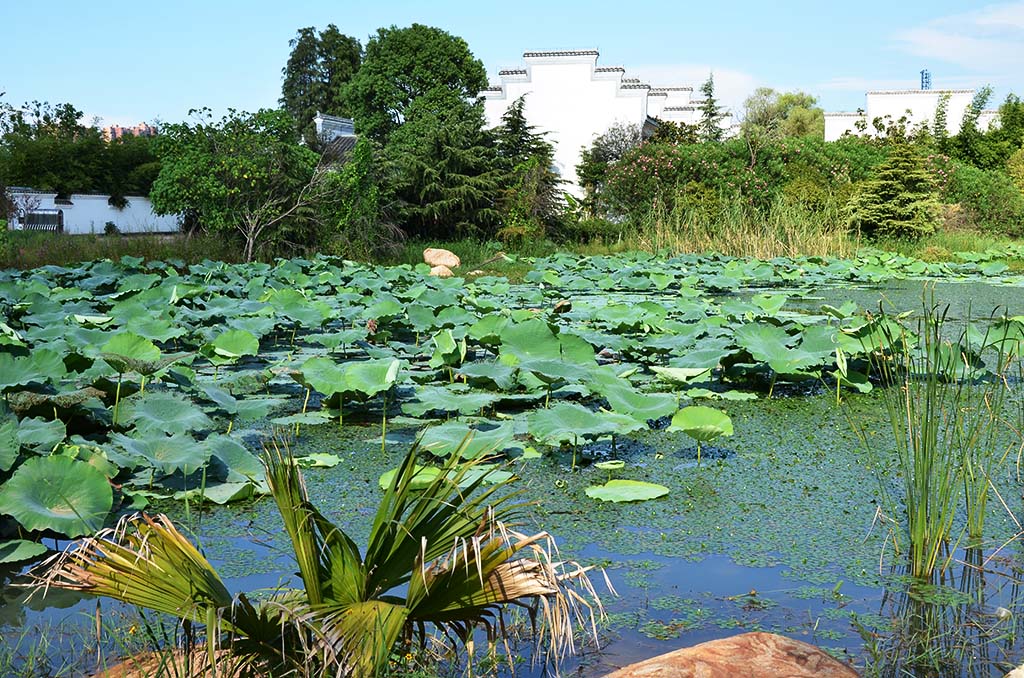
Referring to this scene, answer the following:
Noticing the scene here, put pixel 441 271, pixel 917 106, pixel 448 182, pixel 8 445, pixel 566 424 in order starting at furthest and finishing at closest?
1. pixel 917 106
2. pixel 448 182
3. pixel 441 271
4. pixel 566 424
5. pixel 8 445

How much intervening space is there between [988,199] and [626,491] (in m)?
18.4

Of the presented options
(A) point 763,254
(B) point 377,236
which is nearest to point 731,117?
(A) point 763,254

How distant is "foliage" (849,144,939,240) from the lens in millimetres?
16578

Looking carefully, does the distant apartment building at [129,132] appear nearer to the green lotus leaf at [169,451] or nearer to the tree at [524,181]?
the tree at [524,181]

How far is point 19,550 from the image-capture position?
8.38 feet

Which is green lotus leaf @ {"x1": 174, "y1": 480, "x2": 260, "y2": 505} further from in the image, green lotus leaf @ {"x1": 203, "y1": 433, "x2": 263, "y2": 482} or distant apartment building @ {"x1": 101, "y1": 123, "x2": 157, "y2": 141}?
distant apartment building @ {"x1": 101, "y1": 123, "x2": 157, "y2": 141}

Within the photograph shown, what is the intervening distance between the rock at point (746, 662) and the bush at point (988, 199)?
19.1m

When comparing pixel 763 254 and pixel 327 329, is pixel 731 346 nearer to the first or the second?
pixel 327 329

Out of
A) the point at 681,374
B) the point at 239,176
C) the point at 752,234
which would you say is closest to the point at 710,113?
the point at 752,234

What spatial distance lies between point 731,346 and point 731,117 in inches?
1140

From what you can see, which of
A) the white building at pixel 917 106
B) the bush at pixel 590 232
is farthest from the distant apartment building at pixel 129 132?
the white building at pixel 917 106

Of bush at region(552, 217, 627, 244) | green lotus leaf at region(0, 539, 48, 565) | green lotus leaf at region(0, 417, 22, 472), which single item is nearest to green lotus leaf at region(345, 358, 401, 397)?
green lotus leaf at region(0, 417, 22, 472)

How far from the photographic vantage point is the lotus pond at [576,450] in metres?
2.37

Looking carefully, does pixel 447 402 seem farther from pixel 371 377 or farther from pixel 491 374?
pixel 491 374
